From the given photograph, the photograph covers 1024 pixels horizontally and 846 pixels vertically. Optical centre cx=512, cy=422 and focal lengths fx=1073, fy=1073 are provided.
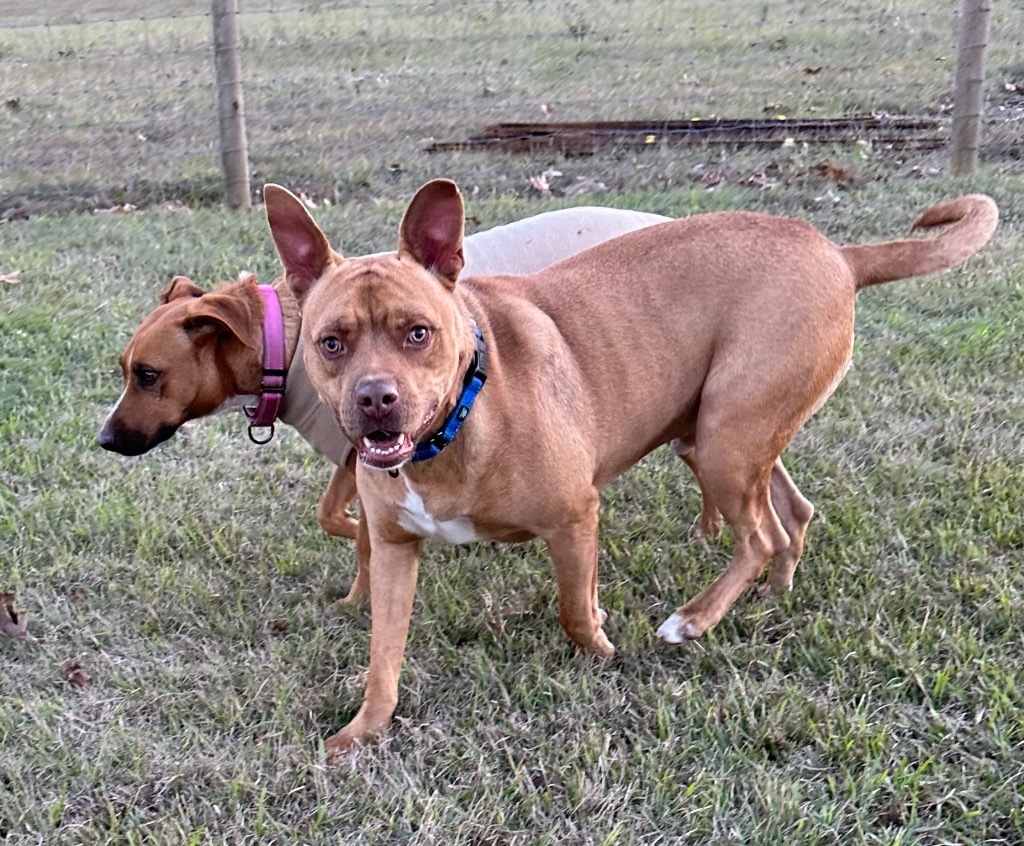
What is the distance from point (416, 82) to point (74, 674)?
32.1ft

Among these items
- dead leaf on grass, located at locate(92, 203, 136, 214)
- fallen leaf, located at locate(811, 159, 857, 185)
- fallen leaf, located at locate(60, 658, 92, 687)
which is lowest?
fallen leaf, located at locate(60, 658, 92, 687)

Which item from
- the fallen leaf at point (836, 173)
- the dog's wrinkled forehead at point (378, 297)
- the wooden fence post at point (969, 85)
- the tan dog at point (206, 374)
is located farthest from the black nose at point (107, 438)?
the wooden fence post at point (969, 85)

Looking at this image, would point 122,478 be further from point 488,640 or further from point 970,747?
point 970,747

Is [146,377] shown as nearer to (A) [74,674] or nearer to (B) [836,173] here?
(A) [74,674]

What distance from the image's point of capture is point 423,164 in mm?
9211

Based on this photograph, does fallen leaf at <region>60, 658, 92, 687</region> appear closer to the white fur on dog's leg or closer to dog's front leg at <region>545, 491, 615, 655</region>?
dog's front leg at <region>545, 491, 615, 655</region>

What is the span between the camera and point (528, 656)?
Answer: 3439 mm

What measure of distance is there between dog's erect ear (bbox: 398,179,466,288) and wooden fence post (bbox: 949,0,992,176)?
249 inches

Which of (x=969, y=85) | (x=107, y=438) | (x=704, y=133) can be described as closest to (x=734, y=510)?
(x=107, y=438)

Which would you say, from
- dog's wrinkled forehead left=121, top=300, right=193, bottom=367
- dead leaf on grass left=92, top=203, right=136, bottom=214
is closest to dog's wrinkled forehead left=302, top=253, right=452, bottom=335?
dog's wrinkled forehead left=121, top=300, right=193, bottom=367

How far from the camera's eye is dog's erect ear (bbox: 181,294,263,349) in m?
3.64

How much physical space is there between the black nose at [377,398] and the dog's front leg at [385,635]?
70cm

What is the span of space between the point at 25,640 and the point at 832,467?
3.14 meters

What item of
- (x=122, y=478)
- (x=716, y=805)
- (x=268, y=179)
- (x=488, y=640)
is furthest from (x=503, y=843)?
(x=268, y=179)
